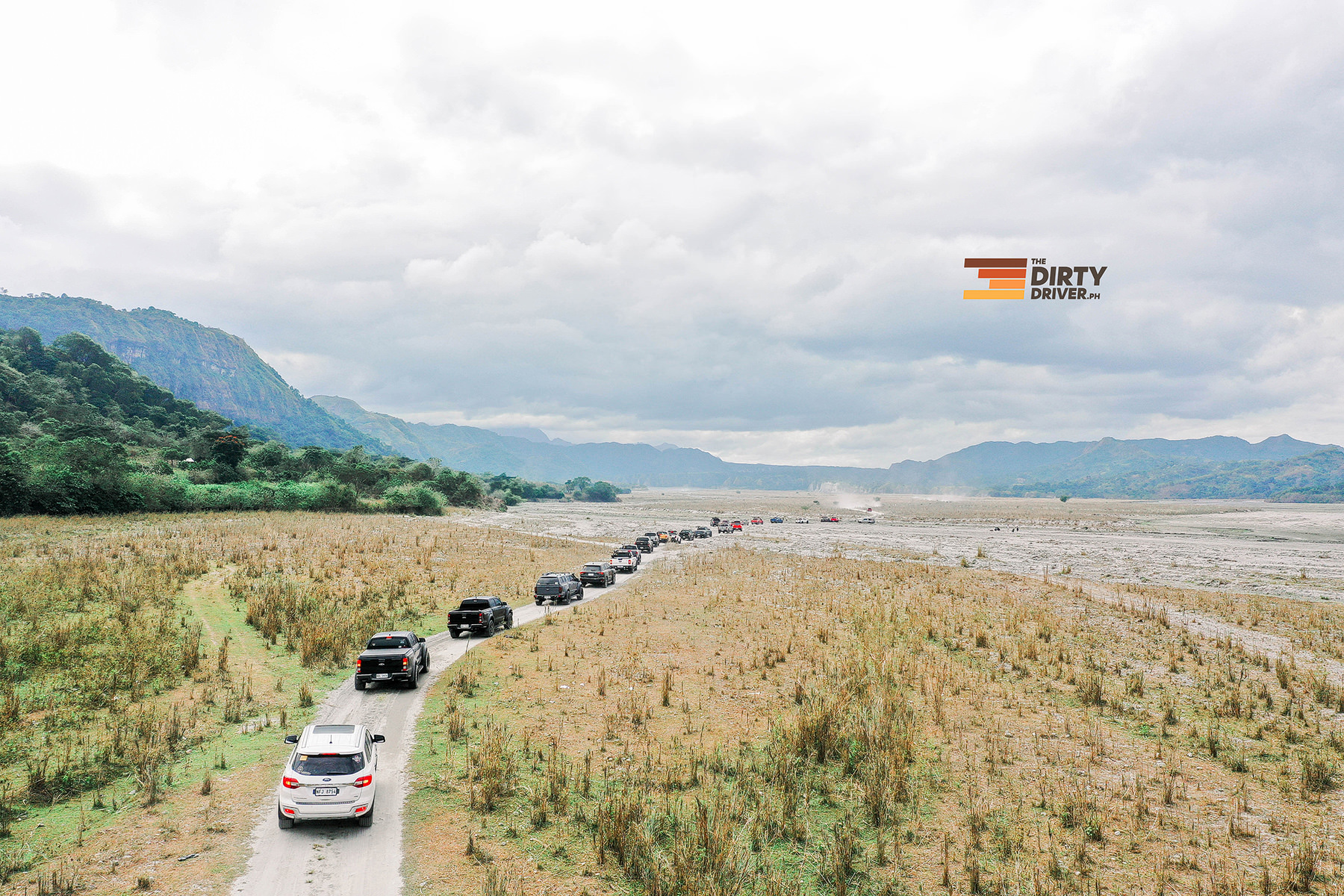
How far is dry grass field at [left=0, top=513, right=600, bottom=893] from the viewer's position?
1352 centimetres

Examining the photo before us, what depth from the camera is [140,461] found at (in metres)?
108

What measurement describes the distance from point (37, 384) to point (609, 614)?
607 feet

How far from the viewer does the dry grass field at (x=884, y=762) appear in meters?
12.9

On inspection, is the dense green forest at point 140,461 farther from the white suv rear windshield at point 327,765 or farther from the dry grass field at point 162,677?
the white suv rear windshield at point 327,765

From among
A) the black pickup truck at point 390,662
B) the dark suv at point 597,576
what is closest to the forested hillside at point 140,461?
the dark suv at point 597,576

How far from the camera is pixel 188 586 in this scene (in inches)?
1485

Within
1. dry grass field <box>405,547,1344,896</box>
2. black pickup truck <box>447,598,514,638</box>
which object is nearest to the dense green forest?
black pickup truck <box>447,598,514,638</box>

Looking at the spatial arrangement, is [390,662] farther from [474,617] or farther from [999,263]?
[999,263]

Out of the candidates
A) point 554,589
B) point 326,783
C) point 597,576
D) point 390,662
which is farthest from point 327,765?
point 597,576

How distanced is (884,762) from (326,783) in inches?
506

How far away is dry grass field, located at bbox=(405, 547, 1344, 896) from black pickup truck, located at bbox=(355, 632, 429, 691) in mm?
1455

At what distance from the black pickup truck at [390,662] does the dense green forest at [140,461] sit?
2730 inches

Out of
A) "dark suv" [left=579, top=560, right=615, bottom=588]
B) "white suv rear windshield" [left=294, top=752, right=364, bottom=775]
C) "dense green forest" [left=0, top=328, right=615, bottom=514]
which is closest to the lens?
"white suv rear windshield" [left=294, top=752, right=364, bottom=775]

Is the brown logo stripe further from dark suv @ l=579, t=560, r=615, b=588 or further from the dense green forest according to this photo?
the dense green forest
